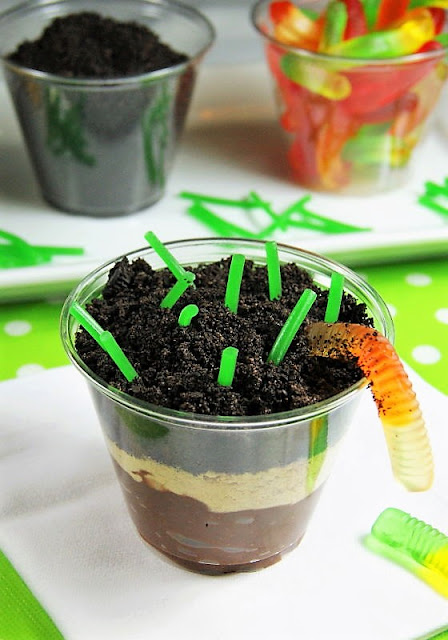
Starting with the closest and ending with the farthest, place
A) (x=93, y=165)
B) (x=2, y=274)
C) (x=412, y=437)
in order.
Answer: (x=412, y=437) < (x=2, y=274) < (x=93, y=165)

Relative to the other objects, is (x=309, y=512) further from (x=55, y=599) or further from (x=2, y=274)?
(x=2, y=274)

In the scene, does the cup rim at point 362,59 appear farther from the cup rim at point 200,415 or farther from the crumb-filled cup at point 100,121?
the cup rim at point 200,415

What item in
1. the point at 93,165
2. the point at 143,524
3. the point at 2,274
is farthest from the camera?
the point at 93,165

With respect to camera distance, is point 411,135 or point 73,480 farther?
point 411,135

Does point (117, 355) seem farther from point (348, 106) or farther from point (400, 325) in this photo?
point (348, 106)

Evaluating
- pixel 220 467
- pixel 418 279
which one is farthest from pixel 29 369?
pixel 418 279

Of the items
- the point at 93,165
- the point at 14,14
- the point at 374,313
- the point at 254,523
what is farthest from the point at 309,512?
the point at 14,14

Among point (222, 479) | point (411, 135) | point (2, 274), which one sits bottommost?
point (411, 135)
